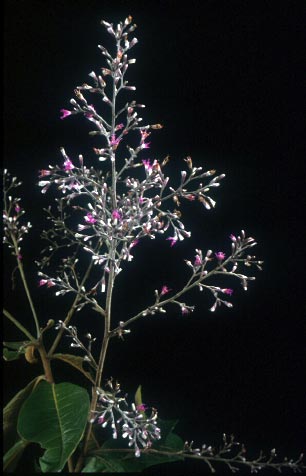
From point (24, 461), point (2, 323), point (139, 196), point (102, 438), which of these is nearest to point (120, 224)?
point (139, 196)

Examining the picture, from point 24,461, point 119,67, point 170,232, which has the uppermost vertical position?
point 119,67

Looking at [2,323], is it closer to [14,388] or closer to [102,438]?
[14,388]

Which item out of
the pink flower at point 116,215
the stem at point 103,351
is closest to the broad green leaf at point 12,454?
the stem at point 103,351

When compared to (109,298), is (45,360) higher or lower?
lower

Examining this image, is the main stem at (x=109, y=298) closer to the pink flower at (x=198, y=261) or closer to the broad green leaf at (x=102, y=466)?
the broad green leaf at (x=102, y=466)

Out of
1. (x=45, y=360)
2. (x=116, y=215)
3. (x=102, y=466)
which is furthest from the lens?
(x=45, y=360)

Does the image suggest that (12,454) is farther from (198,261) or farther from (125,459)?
(198,261)

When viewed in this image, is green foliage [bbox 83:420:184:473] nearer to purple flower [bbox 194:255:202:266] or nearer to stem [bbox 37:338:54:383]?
stem [bbox 37:338:54:383]

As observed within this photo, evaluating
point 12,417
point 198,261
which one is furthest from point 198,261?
point 12,417
